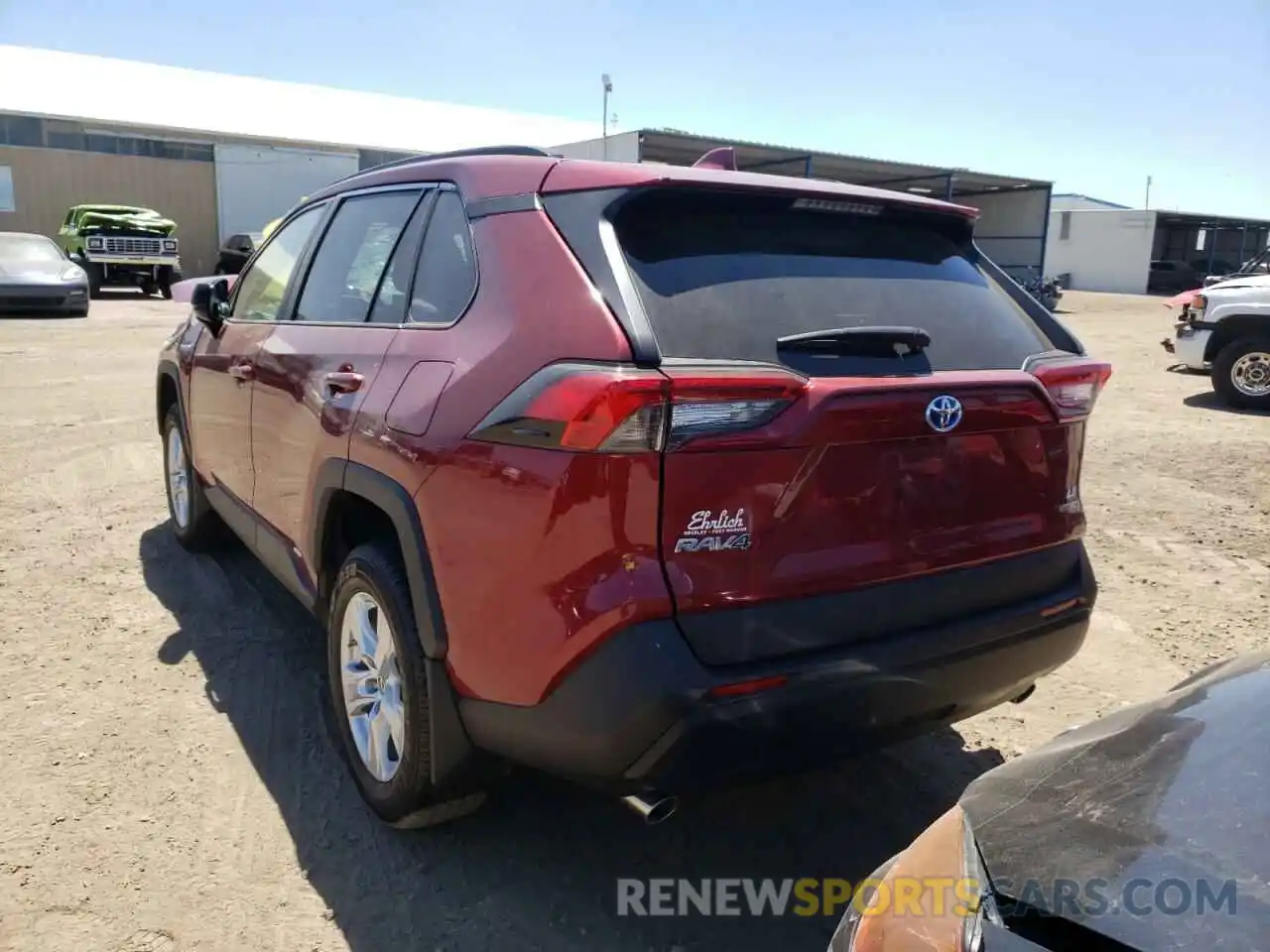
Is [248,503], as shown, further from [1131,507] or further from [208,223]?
[208,223]

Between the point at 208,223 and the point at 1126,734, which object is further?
the point at 208,223

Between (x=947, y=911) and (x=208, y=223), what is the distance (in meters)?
37.0

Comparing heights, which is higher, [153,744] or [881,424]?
[881,424]

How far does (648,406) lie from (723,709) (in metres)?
0.67

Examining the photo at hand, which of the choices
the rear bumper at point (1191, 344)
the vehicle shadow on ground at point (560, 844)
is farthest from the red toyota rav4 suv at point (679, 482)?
the rear bumper at point (1191, 344)

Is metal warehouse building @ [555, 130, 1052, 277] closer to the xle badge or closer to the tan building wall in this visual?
the tan building wall

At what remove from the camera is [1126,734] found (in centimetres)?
187

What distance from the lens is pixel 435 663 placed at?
2533 millimetres

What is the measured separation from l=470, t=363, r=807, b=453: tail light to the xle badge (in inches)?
6.7

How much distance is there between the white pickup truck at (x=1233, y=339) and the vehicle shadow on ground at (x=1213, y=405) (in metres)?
0.08

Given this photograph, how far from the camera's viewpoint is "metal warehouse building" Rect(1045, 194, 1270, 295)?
Answer: 48250 millimetres

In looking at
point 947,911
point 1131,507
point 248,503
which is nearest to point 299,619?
point 248,503

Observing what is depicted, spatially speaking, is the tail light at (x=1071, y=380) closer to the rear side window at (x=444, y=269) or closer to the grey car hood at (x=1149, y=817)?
the grey car hood at (x=1149, y=817)

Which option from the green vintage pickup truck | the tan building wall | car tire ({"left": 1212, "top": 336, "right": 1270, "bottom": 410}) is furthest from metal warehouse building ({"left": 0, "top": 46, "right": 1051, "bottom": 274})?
car tire ({"left": 1212, "top": 336, "right": 1270, "bottom": 410})
